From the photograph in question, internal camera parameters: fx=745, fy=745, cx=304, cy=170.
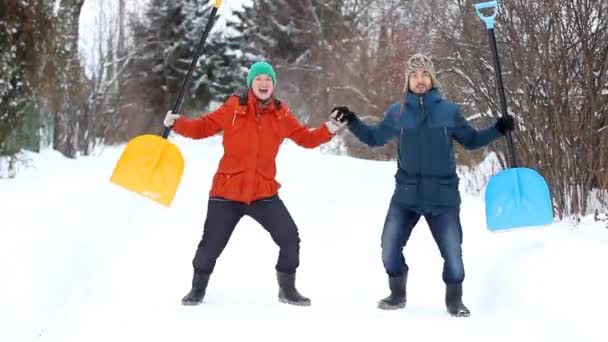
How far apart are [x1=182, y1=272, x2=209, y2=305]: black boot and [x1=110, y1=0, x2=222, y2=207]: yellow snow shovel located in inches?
20.4

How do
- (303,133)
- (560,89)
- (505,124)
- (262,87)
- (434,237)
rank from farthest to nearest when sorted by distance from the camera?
(560,89) → (303,133) → (262,87) → (434,237) → (505,124)

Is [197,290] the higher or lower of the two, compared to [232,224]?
lower

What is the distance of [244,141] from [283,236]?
0.62 meters

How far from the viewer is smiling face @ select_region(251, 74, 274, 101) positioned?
4504 mm

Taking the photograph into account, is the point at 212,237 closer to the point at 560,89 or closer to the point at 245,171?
the point at 245,171

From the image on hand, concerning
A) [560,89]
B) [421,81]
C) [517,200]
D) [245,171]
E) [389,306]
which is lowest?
[389,306]

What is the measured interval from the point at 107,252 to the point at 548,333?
3756mm

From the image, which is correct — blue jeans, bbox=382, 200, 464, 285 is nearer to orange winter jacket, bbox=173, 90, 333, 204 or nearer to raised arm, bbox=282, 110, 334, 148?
raised arm, bbox=282, 110, 334, 148

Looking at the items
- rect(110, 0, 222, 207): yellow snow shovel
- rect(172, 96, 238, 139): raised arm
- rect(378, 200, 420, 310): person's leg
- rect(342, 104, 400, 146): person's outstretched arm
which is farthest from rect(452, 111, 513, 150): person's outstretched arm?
rect(110, 0, 222, 207): yellow snow shovel

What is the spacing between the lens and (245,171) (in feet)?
14.6

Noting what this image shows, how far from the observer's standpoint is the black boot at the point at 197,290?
451 centimetres

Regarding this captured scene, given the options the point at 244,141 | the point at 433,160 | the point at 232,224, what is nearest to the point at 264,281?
the point at 232,224

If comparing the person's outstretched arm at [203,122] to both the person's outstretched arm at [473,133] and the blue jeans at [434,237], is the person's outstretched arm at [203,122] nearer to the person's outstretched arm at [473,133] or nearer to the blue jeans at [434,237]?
the blue jeans at [434,237]

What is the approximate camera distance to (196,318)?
416 centimetres
